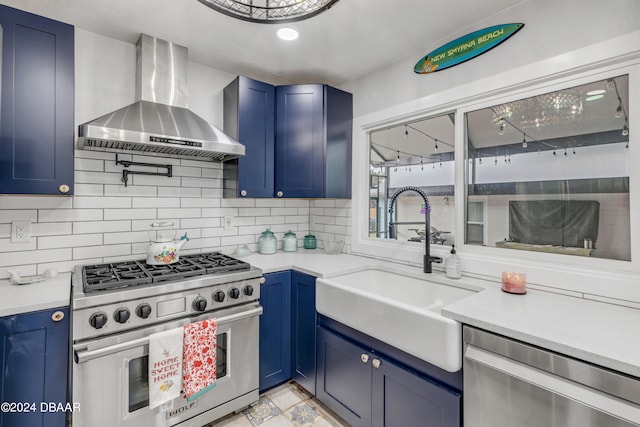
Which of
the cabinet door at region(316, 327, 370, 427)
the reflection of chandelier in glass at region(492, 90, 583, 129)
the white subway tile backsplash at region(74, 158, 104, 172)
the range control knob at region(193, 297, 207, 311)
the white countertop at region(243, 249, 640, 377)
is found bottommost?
the cabinet door at region(316, 327, 370, 427)

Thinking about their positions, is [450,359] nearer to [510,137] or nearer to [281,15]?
[510,137]

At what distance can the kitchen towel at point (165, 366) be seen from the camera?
4.99 feet

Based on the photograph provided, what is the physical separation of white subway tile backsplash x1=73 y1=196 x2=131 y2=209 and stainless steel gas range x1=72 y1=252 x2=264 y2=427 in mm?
389

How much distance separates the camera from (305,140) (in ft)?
8.11

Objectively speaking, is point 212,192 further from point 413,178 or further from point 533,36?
point 533,36

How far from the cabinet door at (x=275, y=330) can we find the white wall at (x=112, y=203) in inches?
27.2

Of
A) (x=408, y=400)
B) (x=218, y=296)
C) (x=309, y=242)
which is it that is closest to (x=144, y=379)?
(x=218, y=296)

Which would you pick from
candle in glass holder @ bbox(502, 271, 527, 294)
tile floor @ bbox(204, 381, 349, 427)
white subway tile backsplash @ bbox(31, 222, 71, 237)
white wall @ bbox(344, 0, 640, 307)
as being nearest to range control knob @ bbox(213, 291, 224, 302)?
tile floor @ bbox(204, 381, 349, 427)

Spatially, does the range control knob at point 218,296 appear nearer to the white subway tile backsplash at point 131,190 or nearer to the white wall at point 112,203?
the white wall at point 112,203

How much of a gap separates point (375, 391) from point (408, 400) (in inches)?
8.3

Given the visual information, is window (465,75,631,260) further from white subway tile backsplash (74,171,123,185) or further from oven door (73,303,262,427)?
white subway tile backsplash (74,171,123,185)

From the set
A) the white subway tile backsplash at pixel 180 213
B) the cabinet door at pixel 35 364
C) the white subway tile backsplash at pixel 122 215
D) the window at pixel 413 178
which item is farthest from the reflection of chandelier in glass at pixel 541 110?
the cabinet door at pixel 35 364

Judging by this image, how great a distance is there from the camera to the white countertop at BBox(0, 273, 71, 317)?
1303mm

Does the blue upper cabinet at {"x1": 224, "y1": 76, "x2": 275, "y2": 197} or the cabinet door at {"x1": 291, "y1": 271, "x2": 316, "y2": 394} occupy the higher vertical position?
the blue upper cabinet at {"x1": 224, "y1": 76, "x2": 275, "y2": 197}
